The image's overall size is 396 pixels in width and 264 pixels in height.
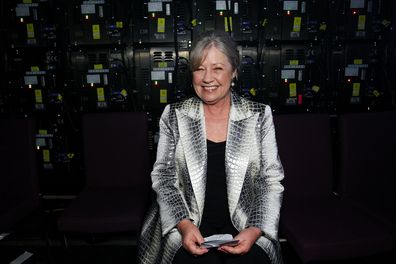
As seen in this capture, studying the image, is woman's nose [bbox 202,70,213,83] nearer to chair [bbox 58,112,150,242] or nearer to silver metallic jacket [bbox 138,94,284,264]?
silver metallic jacket [bbox 138,94,284,264]

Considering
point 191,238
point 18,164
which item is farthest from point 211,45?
point 18,164

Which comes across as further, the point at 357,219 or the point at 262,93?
the point at 262,93

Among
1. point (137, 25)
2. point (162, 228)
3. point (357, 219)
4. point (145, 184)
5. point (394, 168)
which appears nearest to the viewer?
point (162, 228)

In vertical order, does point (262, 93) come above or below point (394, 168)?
above

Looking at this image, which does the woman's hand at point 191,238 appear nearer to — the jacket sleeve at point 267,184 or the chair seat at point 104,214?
the jacket sleeve at point 267,184

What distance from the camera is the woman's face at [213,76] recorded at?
1.43 meters

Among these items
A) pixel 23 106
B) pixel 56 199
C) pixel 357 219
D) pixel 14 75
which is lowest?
pixel 56 199

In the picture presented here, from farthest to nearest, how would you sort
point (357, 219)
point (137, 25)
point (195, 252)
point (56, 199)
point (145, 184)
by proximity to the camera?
point (56, 199), point (137, 25), point (145, 184), point (357, 219), point (195, 252)

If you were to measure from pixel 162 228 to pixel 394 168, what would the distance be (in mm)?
1427

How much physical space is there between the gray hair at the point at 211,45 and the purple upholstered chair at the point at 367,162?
0.87 meters

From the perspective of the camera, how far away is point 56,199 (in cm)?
347

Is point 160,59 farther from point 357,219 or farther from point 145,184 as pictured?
point 357,219

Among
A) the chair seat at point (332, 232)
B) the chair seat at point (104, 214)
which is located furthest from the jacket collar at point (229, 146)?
the chair seat at point (104, 214)

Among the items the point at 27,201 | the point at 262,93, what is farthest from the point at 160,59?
the point at 27,201
